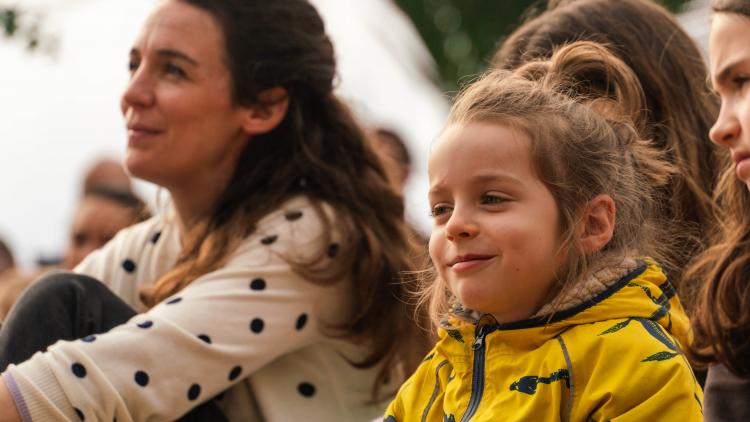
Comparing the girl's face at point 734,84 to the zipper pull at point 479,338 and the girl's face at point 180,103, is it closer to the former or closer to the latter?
the zipper pull at point 479,338

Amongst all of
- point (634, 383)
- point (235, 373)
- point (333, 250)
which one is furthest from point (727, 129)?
point (235, 373)

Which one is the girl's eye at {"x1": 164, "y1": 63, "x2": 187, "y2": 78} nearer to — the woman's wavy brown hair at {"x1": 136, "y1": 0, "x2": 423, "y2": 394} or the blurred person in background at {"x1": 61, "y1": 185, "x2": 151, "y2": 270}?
the woman's wavy brown hair at {"x1": 136, "y1": 0, "x2": 423, "y2": 394}

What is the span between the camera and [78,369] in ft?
9.12

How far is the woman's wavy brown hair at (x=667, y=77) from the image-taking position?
2699 millimetres

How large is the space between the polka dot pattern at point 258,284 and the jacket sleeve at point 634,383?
113 cm

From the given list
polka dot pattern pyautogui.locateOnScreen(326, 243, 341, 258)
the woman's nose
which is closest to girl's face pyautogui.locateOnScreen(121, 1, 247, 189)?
the woman's nose

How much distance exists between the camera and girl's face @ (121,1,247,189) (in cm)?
330

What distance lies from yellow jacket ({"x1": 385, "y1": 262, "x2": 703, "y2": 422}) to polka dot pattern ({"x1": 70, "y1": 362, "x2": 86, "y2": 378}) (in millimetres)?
848

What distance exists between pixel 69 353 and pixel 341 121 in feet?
3.35

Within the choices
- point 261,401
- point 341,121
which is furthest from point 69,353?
point 341,121

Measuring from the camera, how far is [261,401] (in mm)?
3105

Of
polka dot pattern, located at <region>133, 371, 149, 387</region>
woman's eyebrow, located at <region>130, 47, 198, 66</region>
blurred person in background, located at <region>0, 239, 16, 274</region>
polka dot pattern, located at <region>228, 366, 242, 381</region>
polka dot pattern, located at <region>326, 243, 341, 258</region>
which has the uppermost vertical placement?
woman's eyebrow, located at <region>130, 47, 198, 66</region>

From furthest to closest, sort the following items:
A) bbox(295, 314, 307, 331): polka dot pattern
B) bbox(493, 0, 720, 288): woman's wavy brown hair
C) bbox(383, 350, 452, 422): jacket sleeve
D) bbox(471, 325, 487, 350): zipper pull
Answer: bbox(295, 314, 307, 331): polka dot pattern → bbox(493, 0, 720, 288): woman's wavy brown hair → bbox(383, 350, 452, 422): jacket sleeve → bbox(471, 325, 487, 350): zipper pull

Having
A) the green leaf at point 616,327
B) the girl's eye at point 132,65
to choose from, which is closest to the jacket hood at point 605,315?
the green leaf at point 616,327
